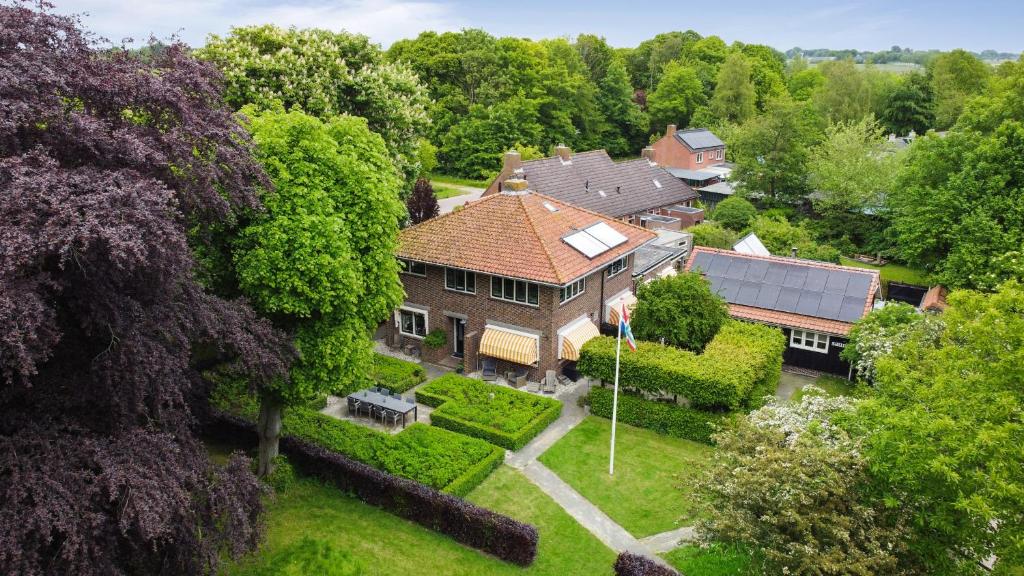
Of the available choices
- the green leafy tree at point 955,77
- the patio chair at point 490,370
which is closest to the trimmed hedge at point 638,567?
the patio chair at point 490,370

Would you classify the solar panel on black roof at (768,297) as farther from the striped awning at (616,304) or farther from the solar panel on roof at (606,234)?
the solar panel on roof at (606,234)

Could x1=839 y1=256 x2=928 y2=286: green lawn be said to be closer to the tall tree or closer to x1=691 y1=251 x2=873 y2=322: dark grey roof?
x1=691 y1=251 x2=873 y2=322: dark grey roof

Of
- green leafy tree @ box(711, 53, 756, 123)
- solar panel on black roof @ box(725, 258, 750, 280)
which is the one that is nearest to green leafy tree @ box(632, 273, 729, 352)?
solar panel on black roof @ box(725, 258, 750, 280)

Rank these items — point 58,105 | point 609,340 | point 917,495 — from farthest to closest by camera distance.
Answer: point 609,340
point 917,495
point 58,105

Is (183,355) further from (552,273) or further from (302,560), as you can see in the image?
(552,273)

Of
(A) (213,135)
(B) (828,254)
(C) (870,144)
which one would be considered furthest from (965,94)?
(A) (213,135)
